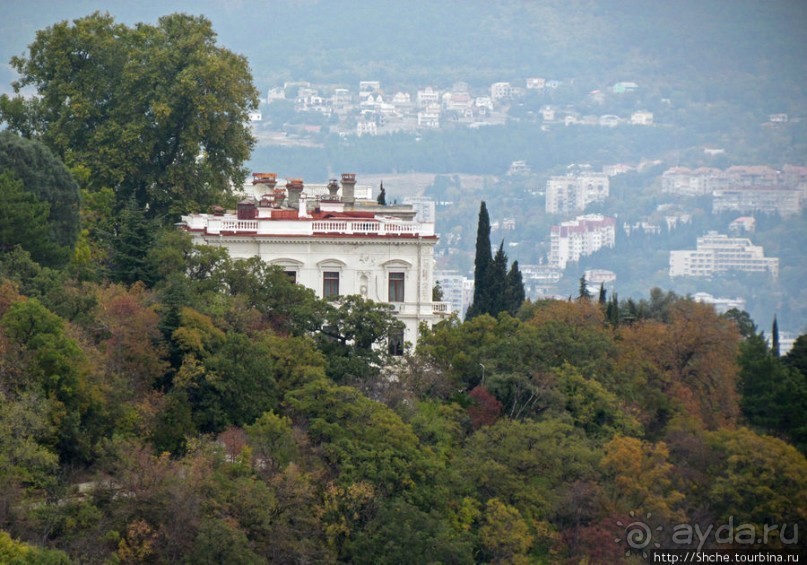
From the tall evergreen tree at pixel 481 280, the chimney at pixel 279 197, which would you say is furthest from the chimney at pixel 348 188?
the tall evergreen tree at pixel 481 280

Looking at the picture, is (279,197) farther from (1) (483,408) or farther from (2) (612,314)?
(1) (483,408)

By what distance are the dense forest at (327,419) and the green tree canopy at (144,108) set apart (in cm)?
306

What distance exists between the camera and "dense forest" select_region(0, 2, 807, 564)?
4578cm

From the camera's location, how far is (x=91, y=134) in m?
69.1

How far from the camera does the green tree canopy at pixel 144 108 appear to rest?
223 feet

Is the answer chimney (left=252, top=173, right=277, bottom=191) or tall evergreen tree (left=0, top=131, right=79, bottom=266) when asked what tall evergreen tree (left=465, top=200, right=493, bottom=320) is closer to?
chimney (left=252, top=173, right=277, bottom=191)

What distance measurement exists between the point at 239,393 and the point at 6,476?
8.81m

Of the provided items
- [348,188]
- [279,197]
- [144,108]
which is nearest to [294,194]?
[279,197]

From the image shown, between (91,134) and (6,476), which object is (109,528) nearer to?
(6,476)

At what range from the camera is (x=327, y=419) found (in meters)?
51.1

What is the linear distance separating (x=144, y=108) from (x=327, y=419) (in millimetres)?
20885

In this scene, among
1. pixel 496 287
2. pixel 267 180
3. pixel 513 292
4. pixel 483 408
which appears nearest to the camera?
pixel 483 408

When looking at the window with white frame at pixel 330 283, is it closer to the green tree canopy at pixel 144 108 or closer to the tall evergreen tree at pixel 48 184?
the tall evergreen tree at pixel 48 184

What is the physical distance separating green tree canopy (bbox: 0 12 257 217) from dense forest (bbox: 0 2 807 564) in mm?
3063
